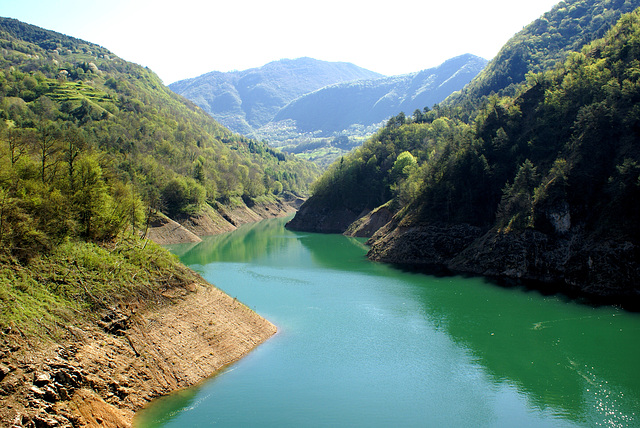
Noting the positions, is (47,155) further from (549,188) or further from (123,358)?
(549,188)

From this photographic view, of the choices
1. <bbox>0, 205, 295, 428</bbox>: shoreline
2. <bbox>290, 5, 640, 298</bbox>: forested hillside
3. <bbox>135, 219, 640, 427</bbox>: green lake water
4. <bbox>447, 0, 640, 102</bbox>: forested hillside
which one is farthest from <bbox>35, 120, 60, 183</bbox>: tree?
<bbox>447, 0, 640, 102</bbox>: forested hillside

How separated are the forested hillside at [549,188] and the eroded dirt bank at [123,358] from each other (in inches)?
1413

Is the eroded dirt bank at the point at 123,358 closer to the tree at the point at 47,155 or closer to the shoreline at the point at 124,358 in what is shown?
the shoreline at the point at 124,358

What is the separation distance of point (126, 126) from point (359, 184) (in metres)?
65.7

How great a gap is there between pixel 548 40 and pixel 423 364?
156934mm

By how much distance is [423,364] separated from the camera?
3456 centimetres

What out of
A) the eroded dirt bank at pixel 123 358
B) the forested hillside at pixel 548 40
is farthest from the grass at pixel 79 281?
the forested hillside at pixel 548 40

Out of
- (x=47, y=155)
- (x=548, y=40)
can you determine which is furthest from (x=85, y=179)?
(x=548, y=40)

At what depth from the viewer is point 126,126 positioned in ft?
440

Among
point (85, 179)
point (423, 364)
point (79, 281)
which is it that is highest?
point (85, 179)

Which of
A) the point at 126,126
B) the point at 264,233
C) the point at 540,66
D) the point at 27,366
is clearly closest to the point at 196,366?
the point at 27,366

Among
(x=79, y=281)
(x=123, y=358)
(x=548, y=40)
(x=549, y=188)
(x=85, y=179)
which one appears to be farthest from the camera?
(x=548, y=40)

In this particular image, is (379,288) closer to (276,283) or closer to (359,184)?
(276,283)

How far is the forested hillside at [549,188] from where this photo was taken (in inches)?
Result: 2060
